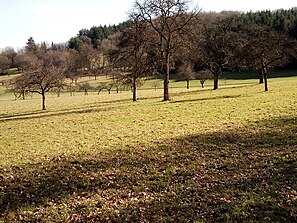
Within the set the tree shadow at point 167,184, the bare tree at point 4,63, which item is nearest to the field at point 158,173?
the tree shadow at point 167,184

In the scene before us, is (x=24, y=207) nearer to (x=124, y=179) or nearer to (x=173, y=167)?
(x=124, y=179)

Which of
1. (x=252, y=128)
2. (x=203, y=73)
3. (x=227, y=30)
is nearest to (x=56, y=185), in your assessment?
(x=252, y=128)

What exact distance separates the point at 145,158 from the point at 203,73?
66960 mm

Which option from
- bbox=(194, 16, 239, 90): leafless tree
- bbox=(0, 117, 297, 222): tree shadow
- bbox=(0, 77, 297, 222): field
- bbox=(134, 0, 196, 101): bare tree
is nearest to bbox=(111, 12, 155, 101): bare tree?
bbox=(134, 0, 196, 101): bare tree

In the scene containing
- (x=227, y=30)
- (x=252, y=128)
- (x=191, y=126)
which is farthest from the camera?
(x=227, y=30)

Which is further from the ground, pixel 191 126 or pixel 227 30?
pixel 227 30

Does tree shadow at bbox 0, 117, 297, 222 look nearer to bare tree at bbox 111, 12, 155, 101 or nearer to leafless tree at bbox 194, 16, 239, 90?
bare tree at bbox 111, 12, 155, 101

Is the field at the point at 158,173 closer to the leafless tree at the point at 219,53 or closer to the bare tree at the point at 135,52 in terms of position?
the bare tree at the point at 135,52

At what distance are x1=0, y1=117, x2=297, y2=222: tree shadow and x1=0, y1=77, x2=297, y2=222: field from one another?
0.03 m

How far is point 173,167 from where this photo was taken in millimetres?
12383

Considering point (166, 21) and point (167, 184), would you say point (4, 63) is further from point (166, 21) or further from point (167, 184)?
point (167, 184)

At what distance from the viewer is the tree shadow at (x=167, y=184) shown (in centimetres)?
857

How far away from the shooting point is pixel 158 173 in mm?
11805

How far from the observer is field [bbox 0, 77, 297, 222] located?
8719 millimetres
